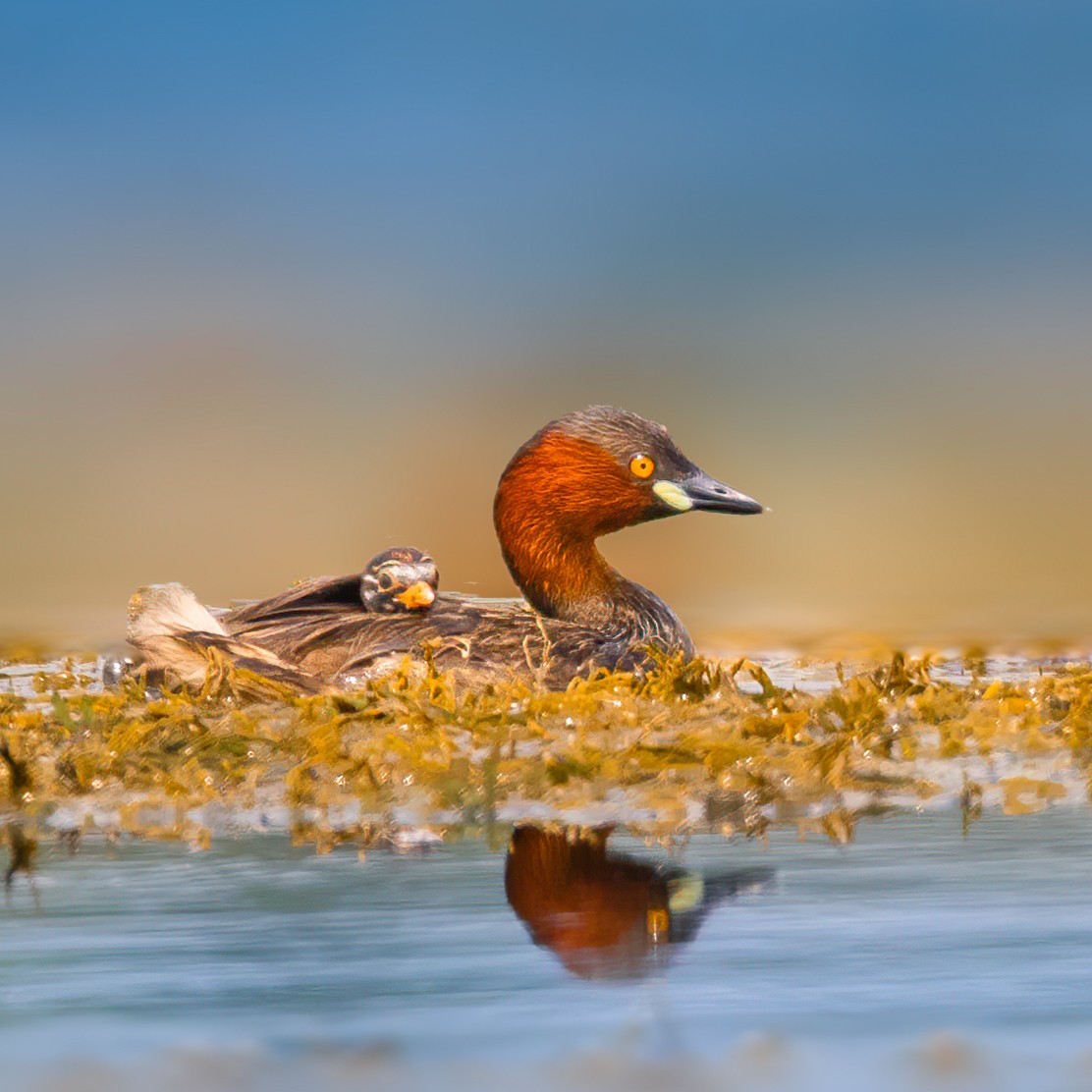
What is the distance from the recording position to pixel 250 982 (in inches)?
99.9

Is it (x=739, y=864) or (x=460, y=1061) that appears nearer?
(x=460, y=1061)

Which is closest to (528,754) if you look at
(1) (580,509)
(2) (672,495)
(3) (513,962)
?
(3) (513,962)

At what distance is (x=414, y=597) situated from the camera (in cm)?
634

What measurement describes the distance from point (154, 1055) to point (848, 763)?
9.03ft

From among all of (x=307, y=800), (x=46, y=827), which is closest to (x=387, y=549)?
(x=307, y=800)

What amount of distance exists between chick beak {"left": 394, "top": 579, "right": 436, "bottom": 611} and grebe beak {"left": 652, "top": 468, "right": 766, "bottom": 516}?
1.09m

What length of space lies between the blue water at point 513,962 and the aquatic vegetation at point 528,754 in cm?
43

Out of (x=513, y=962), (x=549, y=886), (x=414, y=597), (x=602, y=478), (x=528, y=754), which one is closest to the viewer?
(x=513, y=962)

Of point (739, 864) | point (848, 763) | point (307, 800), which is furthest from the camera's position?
point (848, 763)

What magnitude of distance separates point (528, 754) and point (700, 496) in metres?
2.34

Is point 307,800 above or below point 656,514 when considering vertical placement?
below

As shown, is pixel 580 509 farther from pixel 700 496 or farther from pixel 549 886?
pixel 549 886

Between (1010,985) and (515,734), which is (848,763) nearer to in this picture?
(515,734)

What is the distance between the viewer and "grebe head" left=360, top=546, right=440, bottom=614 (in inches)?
250
